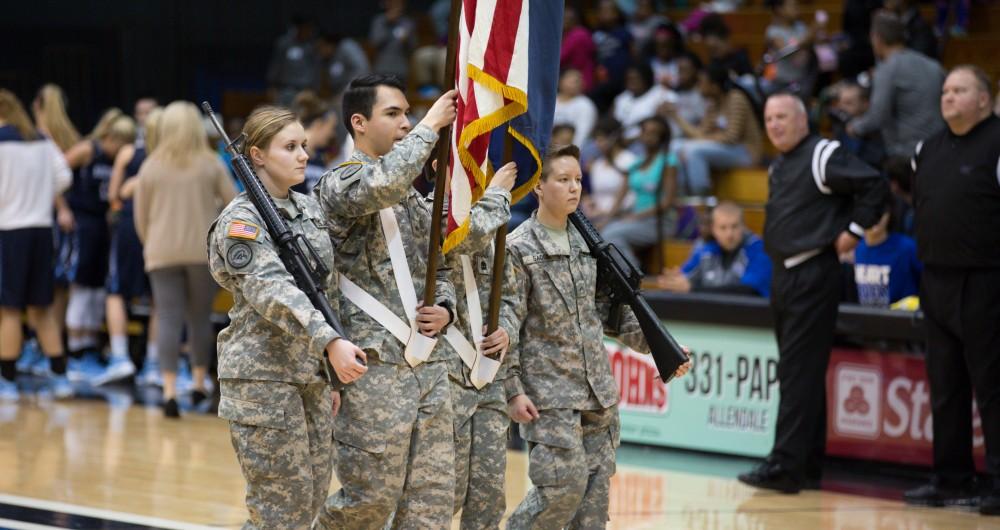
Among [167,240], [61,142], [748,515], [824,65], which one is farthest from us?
[824,65]

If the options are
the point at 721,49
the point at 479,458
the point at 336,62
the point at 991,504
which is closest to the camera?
the point at 479,458

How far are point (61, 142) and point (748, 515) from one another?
6.16 m

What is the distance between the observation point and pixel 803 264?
7027 mm

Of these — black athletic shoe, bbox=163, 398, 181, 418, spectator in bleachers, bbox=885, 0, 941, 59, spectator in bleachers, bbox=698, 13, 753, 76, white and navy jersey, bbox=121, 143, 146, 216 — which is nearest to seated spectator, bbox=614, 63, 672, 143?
spectator in bleachers, bbox=698, 13, 753, 76

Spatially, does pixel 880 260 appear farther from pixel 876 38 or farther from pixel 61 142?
pixel 61 142

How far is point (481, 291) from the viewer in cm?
479

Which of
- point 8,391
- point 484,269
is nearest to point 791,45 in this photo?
point 8,391

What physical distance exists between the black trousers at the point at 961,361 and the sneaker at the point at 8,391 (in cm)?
601

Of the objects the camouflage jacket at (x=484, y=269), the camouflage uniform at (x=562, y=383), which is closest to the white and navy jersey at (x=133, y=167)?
the camouflage uniform at (x=562, y=383)

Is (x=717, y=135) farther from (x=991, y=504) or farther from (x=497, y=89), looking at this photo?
(x=497, y=89)

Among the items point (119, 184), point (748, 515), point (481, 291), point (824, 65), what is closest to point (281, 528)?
point (481, 291)

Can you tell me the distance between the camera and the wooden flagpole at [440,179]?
14.3ft

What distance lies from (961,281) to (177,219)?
15.1 ft

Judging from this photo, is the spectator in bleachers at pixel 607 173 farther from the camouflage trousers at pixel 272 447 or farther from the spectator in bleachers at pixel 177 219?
the camouflage trousers at pixel 272 447
